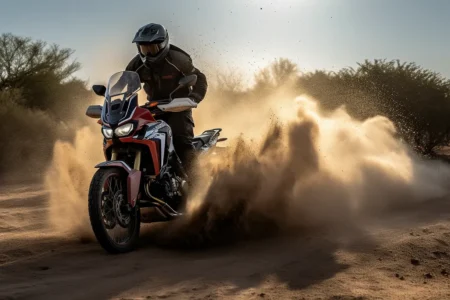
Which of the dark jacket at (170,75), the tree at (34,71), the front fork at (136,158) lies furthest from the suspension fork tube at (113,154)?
the tree at (34,71)

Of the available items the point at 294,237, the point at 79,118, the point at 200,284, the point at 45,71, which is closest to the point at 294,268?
the point at 200,284

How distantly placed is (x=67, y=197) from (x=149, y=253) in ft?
7.45

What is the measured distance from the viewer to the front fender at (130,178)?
5832 mm

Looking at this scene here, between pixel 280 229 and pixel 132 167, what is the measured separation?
1.84m

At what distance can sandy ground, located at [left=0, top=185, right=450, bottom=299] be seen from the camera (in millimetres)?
4625

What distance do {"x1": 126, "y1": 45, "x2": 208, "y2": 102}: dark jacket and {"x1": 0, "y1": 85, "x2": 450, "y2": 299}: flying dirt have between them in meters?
0.83

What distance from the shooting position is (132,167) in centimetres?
623

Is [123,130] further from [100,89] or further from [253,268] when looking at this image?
[253,268]

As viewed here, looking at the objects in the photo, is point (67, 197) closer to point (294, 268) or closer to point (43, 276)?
point (43, 276)

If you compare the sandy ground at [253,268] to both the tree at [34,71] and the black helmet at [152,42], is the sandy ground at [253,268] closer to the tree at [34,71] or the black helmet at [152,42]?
the black helmet at [152,42]

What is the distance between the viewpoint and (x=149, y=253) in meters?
6.03

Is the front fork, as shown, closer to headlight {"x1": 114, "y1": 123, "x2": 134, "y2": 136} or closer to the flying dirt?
headlight {"x1": 114, "y1": 123, "x2": 134, "y2": 136}

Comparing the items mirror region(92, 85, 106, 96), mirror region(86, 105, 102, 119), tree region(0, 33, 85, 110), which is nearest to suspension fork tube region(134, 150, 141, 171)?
mirror region(86, 105, 102, 119)

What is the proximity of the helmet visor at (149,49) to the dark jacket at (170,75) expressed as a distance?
0.21 metres
